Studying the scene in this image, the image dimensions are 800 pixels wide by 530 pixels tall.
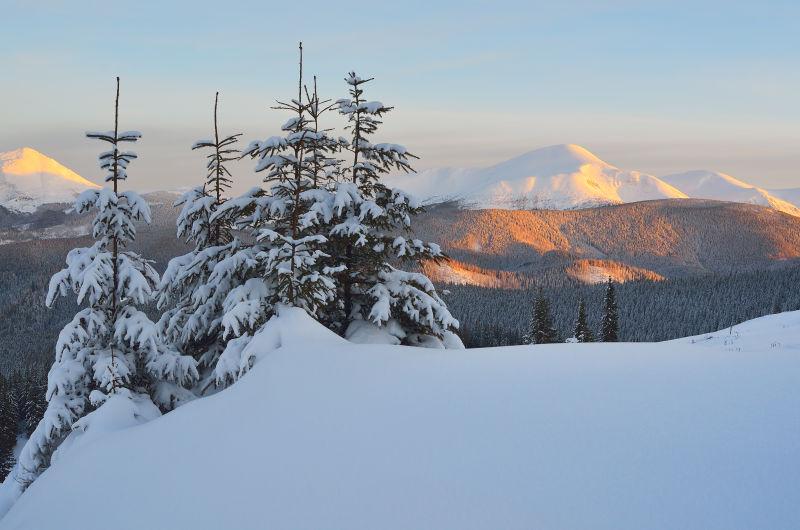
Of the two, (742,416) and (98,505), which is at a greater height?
(742,416)

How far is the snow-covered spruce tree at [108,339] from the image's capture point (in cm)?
1154

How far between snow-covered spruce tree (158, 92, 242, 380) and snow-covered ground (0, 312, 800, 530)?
16.4 ft

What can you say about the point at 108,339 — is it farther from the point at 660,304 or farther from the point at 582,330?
the point at 660,304

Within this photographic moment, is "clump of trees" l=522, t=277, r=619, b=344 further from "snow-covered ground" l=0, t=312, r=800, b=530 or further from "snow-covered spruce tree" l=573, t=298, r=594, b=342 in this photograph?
"snow-covered ground" l=0, t=312, r=800, b=530

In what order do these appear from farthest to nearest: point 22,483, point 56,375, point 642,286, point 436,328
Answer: point 642,286, point 436,328, point 56,375, point 22,483

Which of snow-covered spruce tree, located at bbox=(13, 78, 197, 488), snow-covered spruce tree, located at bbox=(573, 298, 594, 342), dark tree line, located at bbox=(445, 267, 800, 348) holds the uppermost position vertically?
snow-covered spruce tree, located at bbox=(13, 78, 197, 488)

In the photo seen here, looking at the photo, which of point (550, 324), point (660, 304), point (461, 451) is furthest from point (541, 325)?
point (660, 304)

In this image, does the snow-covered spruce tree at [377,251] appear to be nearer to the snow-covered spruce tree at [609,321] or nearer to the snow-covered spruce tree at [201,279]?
the snow-covered spruce tree at [201,279]

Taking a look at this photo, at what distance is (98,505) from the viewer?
6.27m

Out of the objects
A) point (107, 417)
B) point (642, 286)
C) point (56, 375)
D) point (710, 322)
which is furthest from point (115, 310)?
point (642, 286)

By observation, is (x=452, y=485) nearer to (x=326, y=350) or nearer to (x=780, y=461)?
(x=780, y=461)

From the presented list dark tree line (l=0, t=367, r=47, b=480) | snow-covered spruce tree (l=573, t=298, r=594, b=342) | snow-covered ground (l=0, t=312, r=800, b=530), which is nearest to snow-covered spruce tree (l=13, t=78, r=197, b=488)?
snow-covered ground (l=0, t=312, r=800, b=530)

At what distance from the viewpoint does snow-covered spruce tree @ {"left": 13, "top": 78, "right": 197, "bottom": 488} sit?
454 inches

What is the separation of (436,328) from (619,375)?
6.59m
